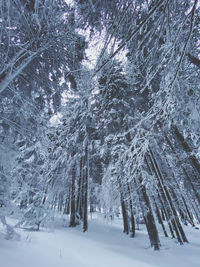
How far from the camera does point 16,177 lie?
4.26 m

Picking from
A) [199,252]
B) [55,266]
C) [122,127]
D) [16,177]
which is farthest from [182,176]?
[16,177]

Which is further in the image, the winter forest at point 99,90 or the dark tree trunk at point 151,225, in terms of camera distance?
the dark tree trunk at point 151,225

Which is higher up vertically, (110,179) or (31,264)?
(110,179)

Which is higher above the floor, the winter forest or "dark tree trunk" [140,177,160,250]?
the winter forest

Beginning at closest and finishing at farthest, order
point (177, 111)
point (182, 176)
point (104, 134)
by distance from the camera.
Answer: point (177, 111), point (104, 134), point (182, 176)

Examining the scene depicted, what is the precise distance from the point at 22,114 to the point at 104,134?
18.8ft

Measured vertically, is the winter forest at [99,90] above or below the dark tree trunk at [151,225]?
above

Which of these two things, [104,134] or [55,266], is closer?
[55,266]

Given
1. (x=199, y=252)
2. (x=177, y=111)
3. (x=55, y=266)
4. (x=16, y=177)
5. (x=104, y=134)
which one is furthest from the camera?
(x=104, y=134)

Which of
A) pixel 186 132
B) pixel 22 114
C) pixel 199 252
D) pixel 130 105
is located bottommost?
pixel 199 252

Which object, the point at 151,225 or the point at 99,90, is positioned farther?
the point at 151,225

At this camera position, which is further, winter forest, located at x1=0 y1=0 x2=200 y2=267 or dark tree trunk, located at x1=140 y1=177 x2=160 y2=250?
dark tree trunk, located at x1=140 y1=177 x2=160 y2=250

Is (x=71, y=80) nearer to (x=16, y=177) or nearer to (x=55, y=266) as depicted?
(x=16, y=177)

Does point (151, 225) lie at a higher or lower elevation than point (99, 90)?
lower
